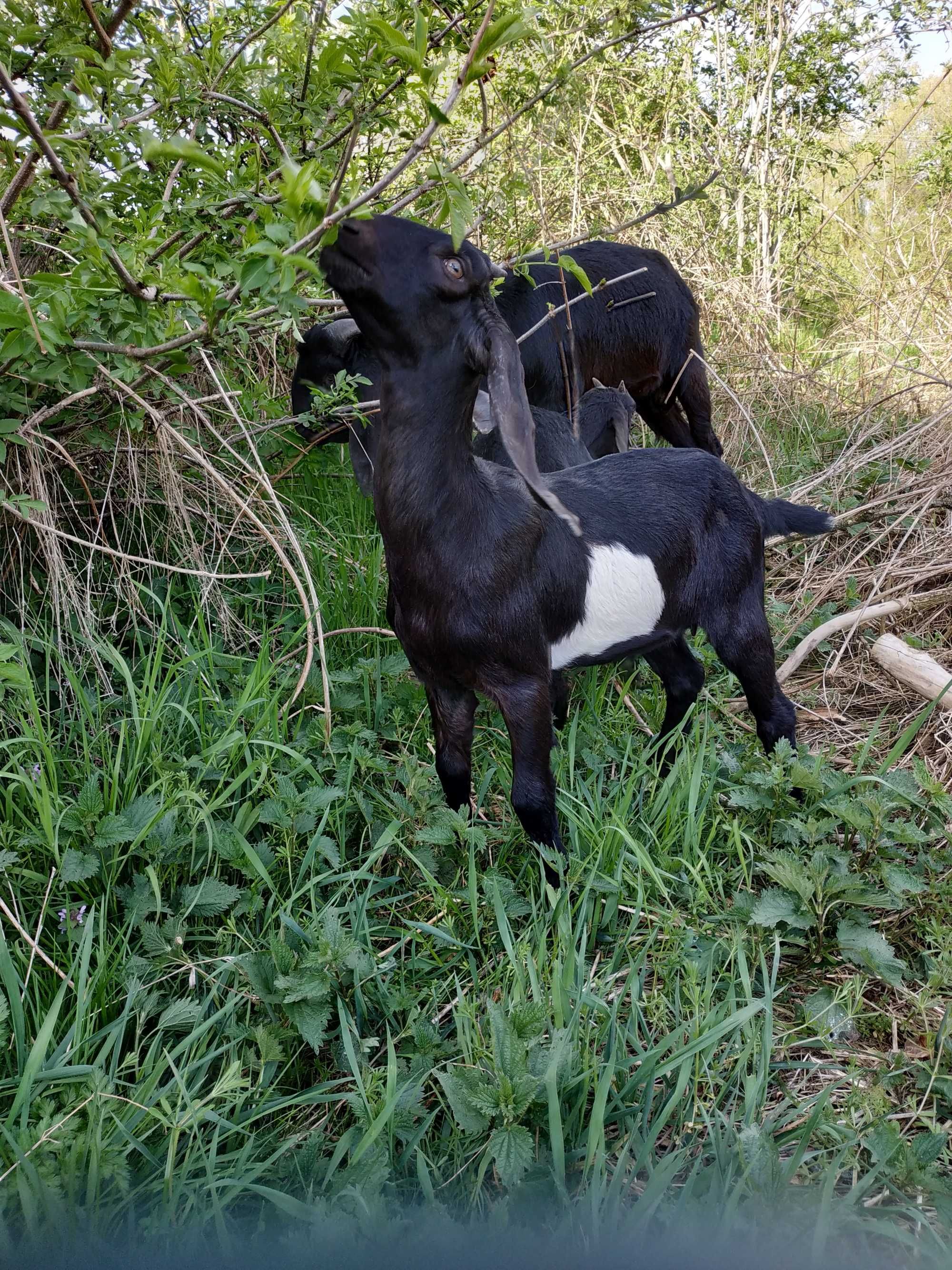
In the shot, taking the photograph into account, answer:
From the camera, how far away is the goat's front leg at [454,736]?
2639 mm

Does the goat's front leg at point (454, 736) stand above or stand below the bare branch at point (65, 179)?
below

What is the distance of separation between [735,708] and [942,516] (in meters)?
1.49

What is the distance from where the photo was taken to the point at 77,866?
2164 mm

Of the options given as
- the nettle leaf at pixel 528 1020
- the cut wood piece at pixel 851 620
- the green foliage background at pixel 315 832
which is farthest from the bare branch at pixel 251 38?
the cut wood piece at pixel 851 620

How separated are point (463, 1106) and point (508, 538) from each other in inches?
52.2

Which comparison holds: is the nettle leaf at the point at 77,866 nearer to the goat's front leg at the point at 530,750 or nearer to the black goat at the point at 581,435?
the goat's front leg at the point at 530,750

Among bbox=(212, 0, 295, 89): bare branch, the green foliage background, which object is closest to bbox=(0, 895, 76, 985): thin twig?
the green foliage background

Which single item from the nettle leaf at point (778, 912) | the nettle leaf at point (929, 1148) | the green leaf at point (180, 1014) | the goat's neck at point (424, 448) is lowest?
the nettle leaf at point (929, 1148)

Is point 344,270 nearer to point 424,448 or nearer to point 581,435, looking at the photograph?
point 424,448

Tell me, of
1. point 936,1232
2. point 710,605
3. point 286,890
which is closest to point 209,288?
point 286,890

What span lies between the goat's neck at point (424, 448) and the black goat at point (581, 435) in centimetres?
83

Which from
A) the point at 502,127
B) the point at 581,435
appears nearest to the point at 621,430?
the point at 581,435

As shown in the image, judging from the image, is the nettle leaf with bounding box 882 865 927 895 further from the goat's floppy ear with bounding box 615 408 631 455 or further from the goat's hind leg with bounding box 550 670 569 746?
the goat's floppy ear with bounding box 615 408 631 455

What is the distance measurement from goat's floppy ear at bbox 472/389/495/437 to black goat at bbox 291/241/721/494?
1.21 m
